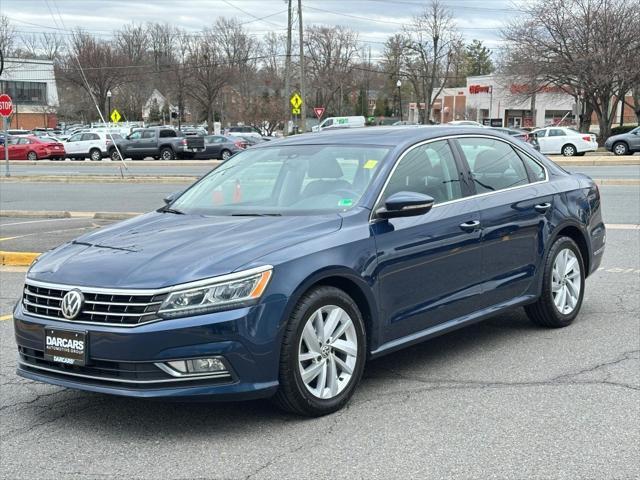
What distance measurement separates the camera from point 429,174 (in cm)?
570

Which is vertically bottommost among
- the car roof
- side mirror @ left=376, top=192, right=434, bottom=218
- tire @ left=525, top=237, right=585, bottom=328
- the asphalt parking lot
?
the asphalt parking lot

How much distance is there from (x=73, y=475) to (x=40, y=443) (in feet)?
1.79

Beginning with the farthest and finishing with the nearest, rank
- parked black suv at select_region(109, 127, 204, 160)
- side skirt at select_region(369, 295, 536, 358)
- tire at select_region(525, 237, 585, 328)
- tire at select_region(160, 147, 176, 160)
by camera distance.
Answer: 1. tire at select_region(160, 147, 176, 160)
2. parked black suv at select_region(109, 127, 204, 160)
3. tire at select_region(525, 237, 585, 328)
4. side skirt at select_region(369, 295, 536, 358)

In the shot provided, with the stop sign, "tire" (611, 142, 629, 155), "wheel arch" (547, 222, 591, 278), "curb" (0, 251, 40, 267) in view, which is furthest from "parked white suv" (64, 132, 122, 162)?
"wheel arch" (547, 222, 591, 278)

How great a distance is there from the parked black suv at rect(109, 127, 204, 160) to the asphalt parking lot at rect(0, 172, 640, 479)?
37.6 m

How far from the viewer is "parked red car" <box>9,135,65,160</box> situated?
154 ft

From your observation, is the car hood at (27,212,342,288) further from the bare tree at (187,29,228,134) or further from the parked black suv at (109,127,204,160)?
the bare tree at (187,29,228,134)

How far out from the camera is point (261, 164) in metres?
6.00

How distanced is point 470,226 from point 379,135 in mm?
900

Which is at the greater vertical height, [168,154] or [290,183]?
[290,183]

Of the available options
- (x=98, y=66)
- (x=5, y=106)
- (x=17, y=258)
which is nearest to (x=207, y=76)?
(x=98, y=66)

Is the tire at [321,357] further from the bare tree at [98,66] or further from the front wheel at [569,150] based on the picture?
the bare tree at [98,66]

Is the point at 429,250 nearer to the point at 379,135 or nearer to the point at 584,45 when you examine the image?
the point at 379,135

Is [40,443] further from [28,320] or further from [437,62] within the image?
[437,62]
